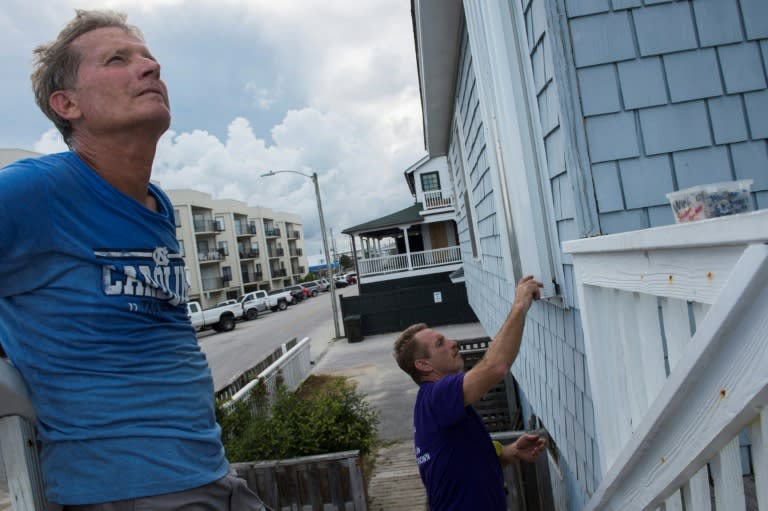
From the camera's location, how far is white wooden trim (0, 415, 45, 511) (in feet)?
3.53

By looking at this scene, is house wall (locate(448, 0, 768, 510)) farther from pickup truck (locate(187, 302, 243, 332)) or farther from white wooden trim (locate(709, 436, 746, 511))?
pickup truck (locate(187, 302, 243, 332))

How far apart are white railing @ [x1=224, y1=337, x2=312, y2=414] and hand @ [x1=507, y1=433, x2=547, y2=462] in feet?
16.4

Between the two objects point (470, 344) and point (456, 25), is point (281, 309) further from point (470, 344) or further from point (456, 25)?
point (456, 25)

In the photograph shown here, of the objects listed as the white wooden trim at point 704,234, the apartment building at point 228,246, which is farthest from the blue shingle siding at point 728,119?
the apartment building at point 228,246

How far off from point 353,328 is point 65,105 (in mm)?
18467

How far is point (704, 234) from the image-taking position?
0.95 m

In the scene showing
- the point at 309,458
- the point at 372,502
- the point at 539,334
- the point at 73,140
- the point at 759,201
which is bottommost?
the point at 372,502

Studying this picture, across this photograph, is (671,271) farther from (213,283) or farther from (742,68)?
(213,283)

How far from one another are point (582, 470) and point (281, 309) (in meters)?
39.3

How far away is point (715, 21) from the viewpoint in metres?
2.47

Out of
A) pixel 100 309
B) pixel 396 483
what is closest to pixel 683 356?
pixel 100 309

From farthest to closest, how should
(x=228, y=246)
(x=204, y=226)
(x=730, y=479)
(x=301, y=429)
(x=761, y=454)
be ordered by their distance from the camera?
(x=228, y=246)
(x=204, y=226)
(x=301, y=429)
(x=730, y=479)
(x=761, y=454)

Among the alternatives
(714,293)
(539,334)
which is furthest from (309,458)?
(714,293)

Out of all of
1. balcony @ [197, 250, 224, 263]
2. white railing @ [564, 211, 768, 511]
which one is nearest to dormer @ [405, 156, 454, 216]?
white railing @ [564, 211, 768, 511]
